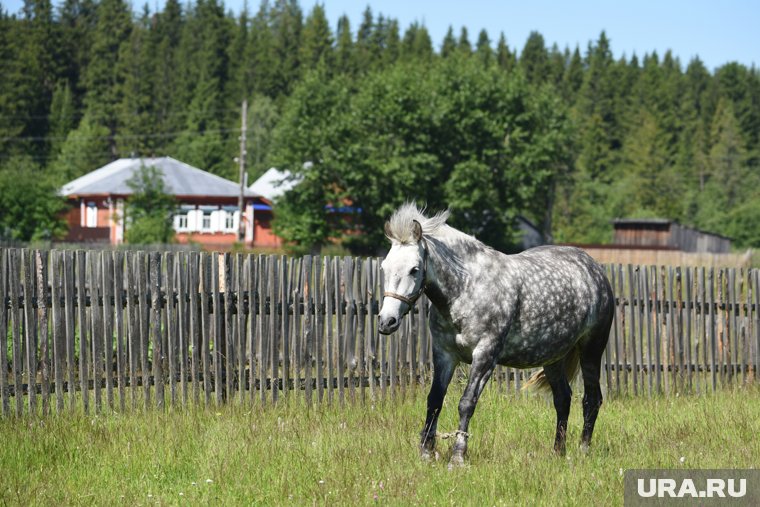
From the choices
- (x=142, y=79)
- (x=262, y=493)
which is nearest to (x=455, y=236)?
(x=262, y=493)

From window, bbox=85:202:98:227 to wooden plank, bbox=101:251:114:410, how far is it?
201ft

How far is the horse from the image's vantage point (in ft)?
23.0

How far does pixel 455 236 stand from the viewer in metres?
7.54

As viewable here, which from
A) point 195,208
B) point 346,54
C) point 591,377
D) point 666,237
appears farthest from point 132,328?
point 346,54

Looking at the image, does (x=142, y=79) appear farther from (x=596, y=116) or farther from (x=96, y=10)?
(x=596, y=116)

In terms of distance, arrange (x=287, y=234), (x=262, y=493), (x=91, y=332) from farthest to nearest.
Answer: (x=287, y=234) → (x=91, y=332) → (x=262, y=493)

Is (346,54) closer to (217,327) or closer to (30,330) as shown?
(217,327)

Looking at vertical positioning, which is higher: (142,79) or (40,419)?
(142,79)

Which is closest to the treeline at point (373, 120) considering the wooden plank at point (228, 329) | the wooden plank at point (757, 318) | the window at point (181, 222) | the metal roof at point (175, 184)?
the metal roof at point (175, 184)

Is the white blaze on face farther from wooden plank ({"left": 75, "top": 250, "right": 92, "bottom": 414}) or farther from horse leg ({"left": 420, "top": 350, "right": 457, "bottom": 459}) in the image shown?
wooden plank ({"left": 75, "top": 250, "right": 92, "bottom": 414})

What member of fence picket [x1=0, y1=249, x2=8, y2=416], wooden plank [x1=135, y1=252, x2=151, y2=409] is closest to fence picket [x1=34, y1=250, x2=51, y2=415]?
fence picket [x1=0, y1=249, x2=8, y2=416]

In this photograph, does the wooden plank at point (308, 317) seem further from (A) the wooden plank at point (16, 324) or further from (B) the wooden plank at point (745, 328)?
(B) the wooden plank at point (745, 328)

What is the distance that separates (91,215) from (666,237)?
40.6m

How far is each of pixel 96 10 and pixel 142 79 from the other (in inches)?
951
